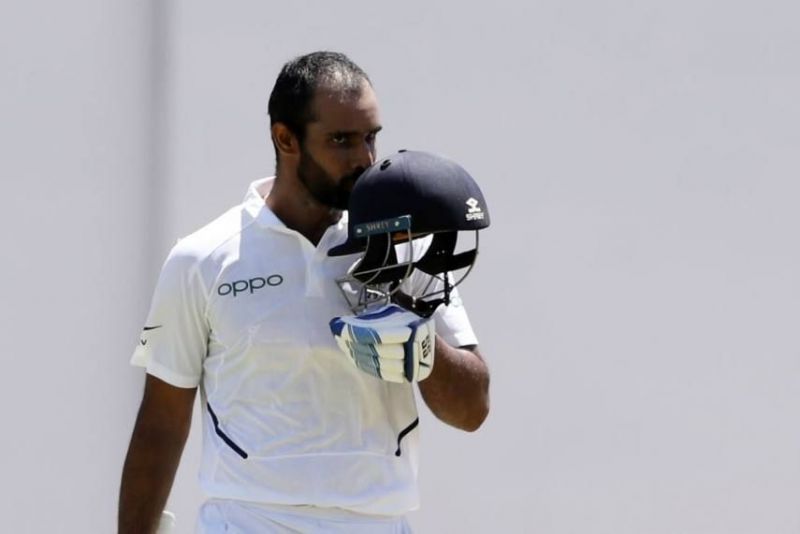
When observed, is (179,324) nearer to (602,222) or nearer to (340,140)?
(340,140)

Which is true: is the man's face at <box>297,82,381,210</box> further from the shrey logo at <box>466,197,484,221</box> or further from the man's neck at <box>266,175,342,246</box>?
the shrey logo at <box>466,197,484,221</box>

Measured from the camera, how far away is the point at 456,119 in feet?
19.0

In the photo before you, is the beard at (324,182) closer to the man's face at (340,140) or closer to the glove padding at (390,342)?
the man's face at (340,140)

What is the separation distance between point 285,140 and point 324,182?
0.16 metres

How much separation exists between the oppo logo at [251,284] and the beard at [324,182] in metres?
0.20

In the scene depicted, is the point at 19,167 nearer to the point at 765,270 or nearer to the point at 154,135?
the point at 154,135

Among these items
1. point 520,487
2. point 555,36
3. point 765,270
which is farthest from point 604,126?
point 520,487

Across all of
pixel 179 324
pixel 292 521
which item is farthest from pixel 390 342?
pixel 179 324

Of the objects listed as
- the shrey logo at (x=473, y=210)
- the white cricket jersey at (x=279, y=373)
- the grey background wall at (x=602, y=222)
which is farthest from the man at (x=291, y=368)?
the grey background wall at (x=602, y=222)

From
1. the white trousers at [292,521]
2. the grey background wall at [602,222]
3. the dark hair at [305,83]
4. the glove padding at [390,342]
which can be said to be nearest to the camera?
the glove padding at [390,342]

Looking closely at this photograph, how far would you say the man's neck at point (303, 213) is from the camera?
3.86 meters

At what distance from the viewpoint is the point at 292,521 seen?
370 cm

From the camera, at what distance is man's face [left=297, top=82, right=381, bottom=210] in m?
Answer: 3.76

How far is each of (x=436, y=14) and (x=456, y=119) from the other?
1.14 feet
